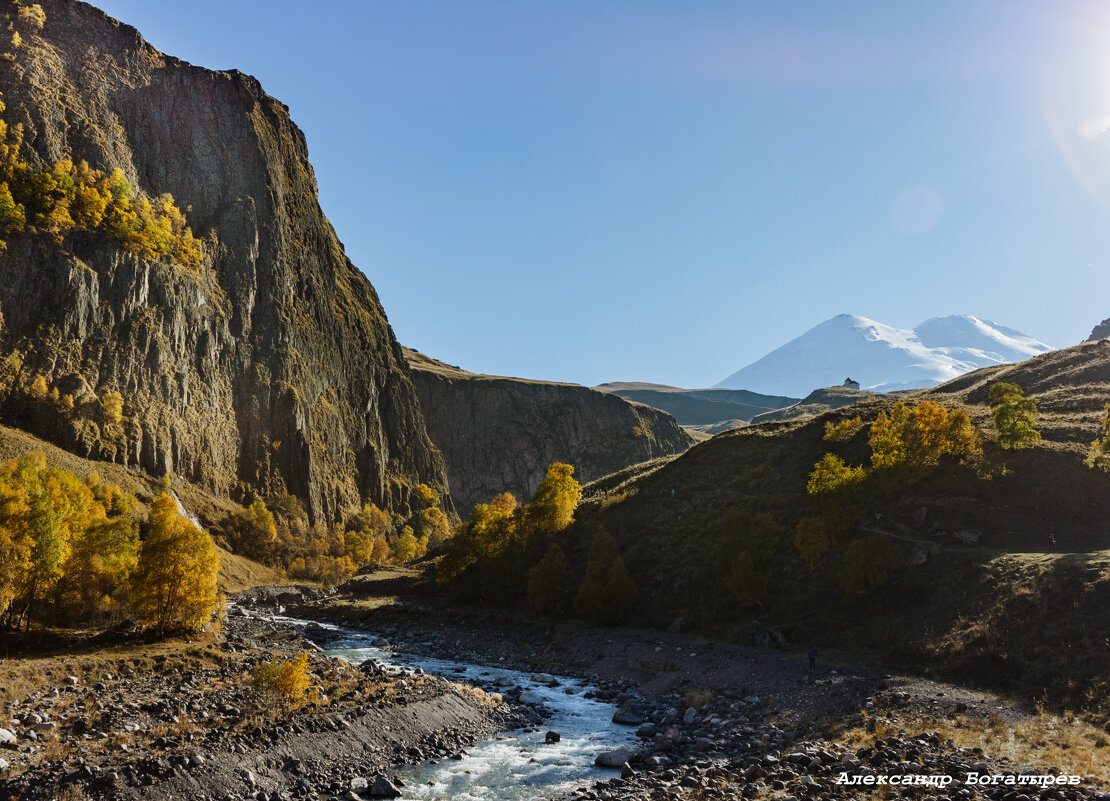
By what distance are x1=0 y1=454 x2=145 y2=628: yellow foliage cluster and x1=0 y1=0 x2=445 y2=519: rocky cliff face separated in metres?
47.9

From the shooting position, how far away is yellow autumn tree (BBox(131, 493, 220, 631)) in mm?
46219

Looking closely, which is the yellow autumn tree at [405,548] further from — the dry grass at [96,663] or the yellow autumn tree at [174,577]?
the dry grass at [96,663]

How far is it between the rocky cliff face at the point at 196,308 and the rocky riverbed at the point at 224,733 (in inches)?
2863

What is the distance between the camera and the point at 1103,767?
23.9 meters

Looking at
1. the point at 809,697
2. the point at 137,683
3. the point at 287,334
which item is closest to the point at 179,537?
the point at 137,683

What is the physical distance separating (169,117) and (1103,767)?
531 ft

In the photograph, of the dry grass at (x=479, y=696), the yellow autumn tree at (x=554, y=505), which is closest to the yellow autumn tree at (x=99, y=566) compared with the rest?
the dry grass at (x=479, y=696)

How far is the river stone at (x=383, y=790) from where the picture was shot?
26.4 metres

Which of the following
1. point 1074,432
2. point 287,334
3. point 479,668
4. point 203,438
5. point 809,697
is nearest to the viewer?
point 809,697

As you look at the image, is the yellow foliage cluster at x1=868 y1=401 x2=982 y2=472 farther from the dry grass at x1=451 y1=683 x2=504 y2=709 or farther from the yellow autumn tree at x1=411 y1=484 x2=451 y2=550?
the yellow autumn tree at x1=411 y1=484 x2=451 y2=550

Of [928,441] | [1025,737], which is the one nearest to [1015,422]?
[928,441]

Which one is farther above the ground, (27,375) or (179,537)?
(27,375)

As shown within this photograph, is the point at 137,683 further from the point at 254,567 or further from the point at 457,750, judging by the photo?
the point at 254,567

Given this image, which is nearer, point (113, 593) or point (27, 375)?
point (113, 593)
